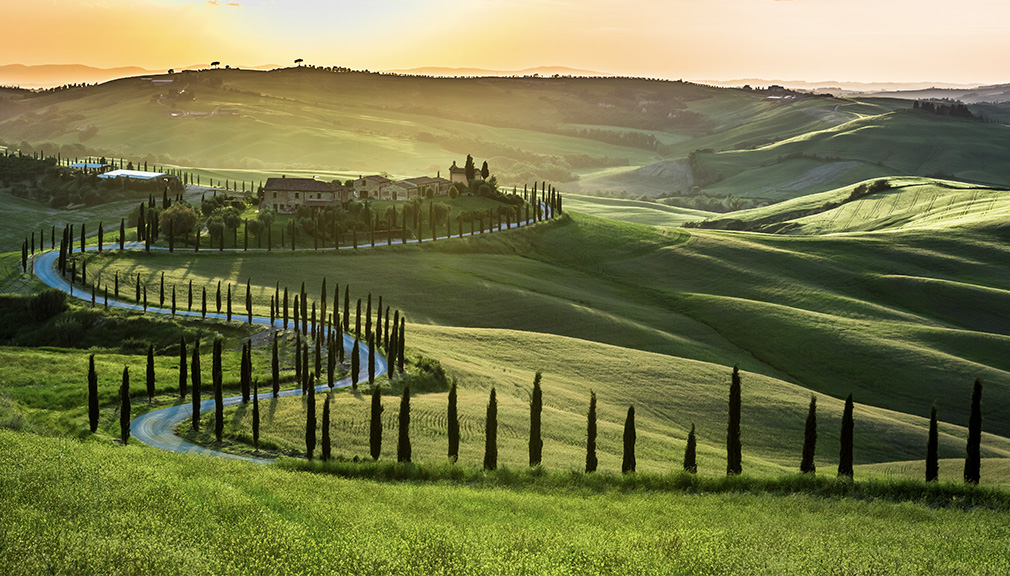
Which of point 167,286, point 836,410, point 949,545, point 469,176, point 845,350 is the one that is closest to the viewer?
point 949,545

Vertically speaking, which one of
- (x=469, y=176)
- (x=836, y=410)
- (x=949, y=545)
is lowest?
(x=836, y=410)

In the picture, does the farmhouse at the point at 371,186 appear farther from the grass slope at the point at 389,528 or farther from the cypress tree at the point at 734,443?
the grass slope at the point at 389,528

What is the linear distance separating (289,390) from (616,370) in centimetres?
3169

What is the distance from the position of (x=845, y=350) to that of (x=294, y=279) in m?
71.5

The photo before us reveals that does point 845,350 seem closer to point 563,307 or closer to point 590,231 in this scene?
point 563,307

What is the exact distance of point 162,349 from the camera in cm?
8694

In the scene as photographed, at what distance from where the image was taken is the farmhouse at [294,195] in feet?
547

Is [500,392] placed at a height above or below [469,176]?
below

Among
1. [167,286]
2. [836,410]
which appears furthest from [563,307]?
[167,286]

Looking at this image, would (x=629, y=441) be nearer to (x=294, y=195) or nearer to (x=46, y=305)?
(x=46, y=305)

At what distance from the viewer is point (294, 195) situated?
167875 millimetres

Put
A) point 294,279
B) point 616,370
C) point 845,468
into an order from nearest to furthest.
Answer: point 845,468, point 616,370, point 294,279

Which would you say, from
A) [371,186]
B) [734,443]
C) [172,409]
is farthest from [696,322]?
[371,186]

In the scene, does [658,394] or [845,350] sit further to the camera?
[845,350]
